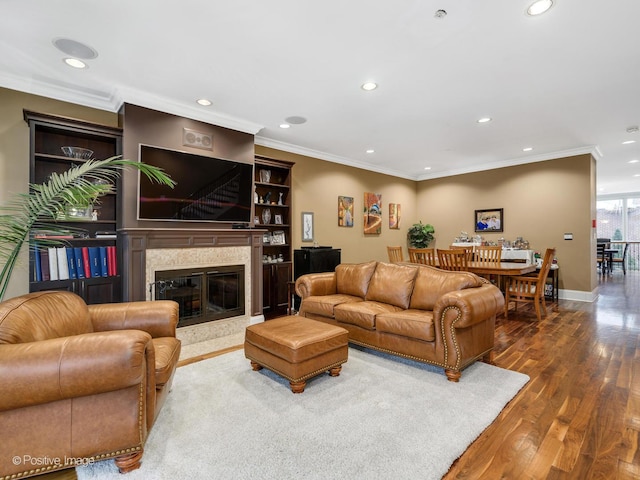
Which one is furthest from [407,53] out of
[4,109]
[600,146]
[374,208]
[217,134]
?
[600,146]

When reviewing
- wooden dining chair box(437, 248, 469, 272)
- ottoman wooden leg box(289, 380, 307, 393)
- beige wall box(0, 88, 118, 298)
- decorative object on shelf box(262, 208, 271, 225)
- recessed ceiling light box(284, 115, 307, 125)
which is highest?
recessed ceiling light box(284, 115, 307, 125)

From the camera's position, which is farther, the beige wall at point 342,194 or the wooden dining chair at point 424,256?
the beige wall at point 342,194

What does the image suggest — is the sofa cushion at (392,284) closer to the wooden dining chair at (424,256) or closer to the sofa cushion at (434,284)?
the sofa cushion at (434,284)

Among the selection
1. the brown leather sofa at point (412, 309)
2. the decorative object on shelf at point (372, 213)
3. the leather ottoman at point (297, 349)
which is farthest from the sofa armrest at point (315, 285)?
the decorative object on shelf at point (372, 213)

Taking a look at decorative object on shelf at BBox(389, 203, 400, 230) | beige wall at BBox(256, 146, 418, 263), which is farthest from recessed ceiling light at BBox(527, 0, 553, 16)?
decorative object on shelf at BBox(389, 203, 400, 230)

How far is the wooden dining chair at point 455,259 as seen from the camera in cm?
458

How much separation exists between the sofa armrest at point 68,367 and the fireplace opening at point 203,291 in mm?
2137

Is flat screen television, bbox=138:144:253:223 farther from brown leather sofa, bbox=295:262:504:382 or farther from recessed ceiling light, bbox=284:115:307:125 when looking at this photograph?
brown leather sofa, bbox=295:262:504:382

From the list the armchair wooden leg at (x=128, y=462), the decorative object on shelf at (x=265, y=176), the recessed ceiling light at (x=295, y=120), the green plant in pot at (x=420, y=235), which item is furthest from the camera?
the green plant in pot at (x=420, y=235)

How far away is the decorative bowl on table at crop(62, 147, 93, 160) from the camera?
10.9 feet

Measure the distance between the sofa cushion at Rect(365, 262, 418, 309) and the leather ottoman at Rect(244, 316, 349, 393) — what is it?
99 centimetres

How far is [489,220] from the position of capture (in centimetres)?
696

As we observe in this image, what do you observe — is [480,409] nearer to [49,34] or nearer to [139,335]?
[139,335]

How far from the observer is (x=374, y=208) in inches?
280
